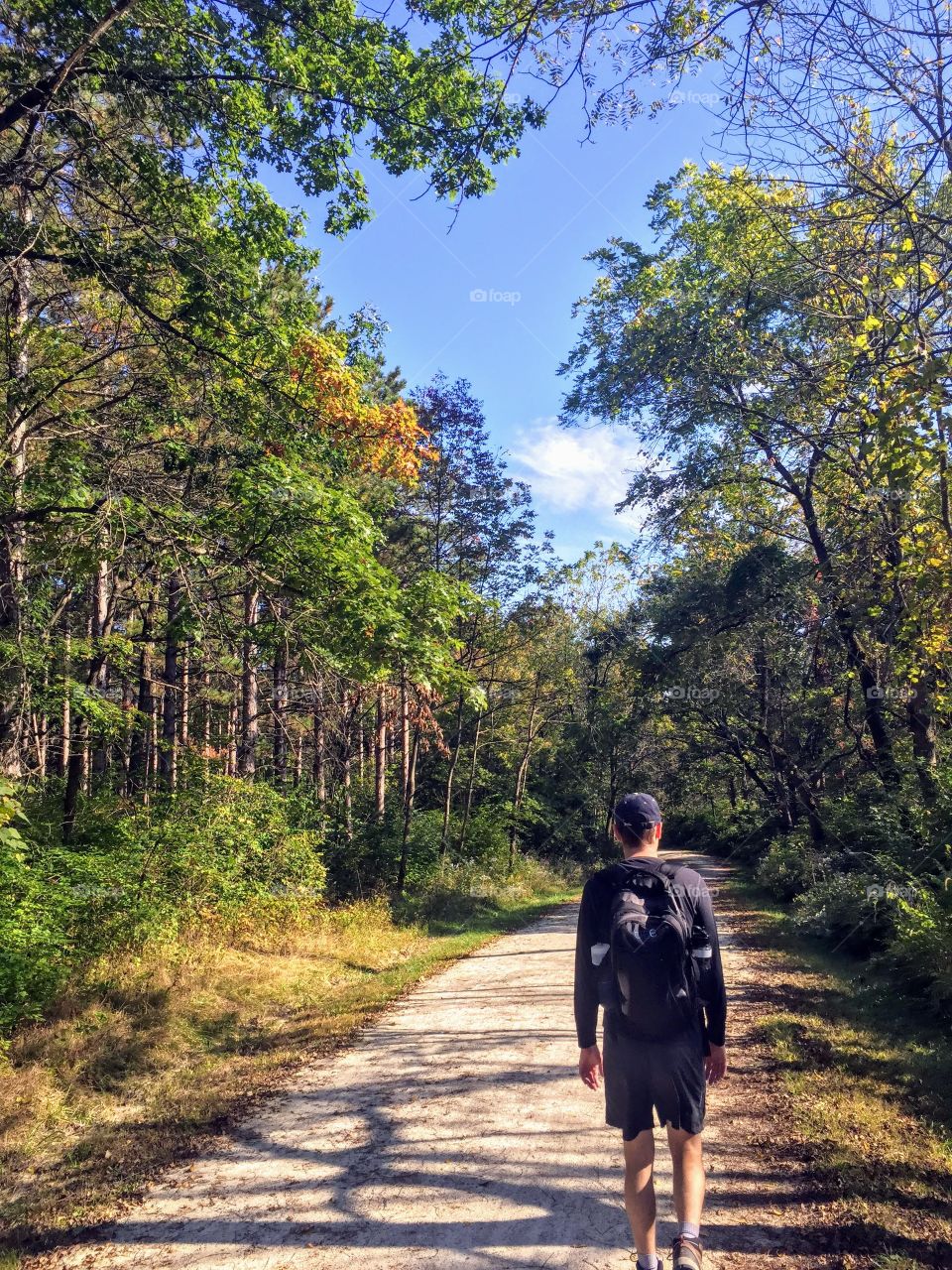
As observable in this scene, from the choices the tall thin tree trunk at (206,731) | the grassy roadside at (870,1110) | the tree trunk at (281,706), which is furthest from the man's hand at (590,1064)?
the tall thin tree trunk at (206,731)

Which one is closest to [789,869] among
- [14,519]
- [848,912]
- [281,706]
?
[848,912]

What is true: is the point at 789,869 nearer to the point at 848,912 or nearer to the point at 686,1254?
the point at 848,912

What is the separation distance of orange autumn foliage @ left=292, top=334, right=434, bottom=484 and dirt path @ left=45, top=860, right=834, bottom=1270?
22.5ft

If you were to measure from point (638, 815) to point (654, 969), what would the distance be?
0.66 meters

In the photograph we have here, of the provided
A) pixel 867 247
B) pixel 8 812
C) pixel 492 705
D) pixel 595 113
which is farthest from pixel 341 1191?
pixel 492 705

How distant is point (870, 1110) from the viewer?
481 cm

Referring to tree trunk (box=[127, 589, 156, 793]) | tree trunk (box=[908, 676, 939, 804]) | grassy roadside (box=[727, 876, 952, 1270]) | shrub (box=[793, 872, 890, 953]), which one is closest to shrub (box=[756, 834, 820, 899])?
shrub (box=[793, 872, 890, 953])

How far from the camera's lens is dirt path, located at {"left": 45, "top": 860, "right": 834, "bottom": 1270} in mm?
3404

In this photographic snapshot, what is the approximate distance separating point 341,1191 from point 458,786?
88.5ft

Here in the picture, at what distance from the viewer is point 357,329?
9.95m

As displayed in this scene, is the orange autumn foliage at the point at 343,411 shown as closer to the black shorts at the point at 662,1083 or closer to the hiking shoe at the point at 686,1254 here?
the black shorts at the point at 662,1083

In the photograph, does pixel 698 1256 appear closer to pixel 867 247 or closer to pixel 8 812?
pixel 8 812

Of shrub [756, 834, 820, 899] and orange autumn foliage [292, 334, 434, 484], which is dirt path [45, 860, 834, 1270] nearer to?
orange autumn foliage [292, 334, 434, 484]

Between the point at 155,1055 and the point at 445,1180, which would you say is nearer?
the point at 445,1180
